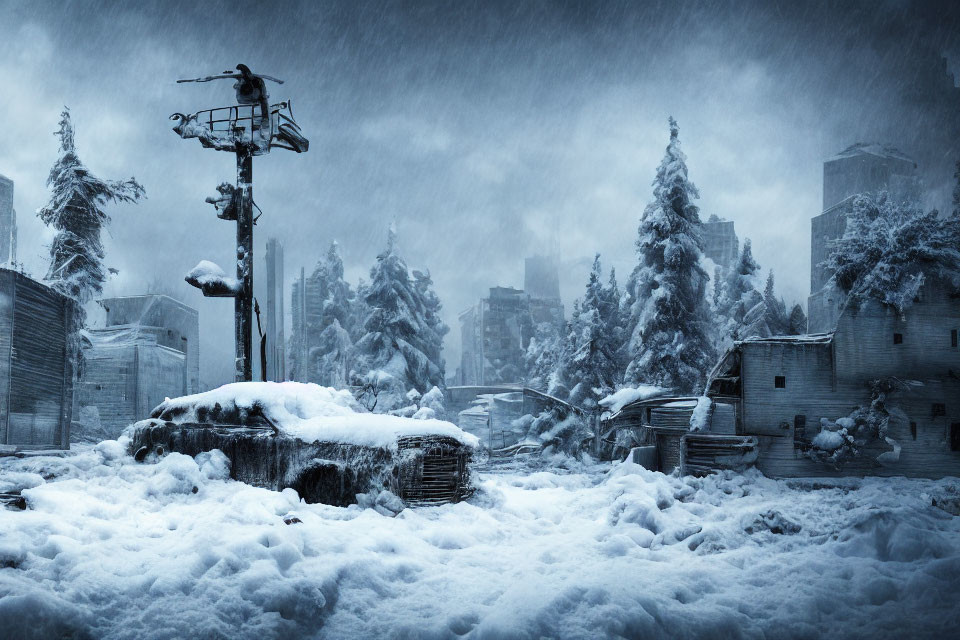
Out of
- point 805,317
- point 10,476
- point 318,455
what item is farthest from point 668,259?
point 10,476

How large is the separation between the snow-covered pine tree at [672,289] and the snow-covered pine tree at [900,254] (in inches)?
388

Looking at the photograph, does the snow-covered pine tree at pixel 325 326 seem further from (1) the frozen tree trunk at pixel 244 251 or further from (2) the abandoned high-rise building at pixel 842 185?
(2) the abandoned high-rise building at pixel 842 185

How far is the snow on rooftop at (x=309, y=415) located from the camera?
738 cm

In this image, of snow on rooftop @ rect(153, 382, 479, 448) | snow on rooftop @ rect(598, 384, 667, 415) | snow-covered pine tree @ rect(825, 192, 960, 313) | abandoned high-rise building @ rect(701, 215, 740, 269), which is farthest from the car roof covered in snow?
abandoned high-rise building @ rect(701, 215, 740, 269)

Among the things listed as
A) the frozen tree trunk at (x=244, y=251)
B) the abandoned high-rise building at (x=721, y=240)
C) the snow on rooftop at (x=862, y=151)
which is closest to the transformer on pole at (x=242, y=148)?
the frozen tree trunk at (x=244, y=251)

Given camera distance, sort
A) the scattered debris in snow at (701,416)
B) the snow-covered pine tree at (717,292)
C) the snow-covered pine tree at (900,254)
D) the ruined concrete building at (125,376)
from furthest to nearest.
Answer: the snow-covered pine tree at (717,292) < the ruined concrete building at (125,376) < the scattered debris in snow at (701,416) < the snow-covered pine tree at (900,254)

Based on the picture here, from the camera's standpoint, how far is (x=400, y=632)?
3.87 m

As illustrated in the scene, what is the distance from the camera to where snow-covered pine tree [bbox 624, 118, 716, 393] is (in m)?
23.0

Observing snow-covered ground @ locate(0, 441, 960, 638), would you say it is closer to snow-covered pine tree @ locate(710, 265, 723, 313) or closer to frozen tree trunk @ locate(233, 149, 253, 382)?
frozen tree trunk @ locate(233, 149, 253, 382)

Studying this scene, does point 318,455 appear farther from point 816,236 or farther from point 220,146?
point 816,236

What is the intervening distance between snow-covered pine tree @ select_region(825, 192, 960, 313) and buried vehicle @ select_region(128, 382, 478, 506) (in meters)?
9.18

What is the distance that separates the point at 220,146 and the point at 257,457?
6.77m

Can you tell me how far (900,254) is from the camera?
1240 centimetres

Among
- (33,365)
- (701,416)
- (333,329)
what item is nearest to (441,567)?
(701,416)
